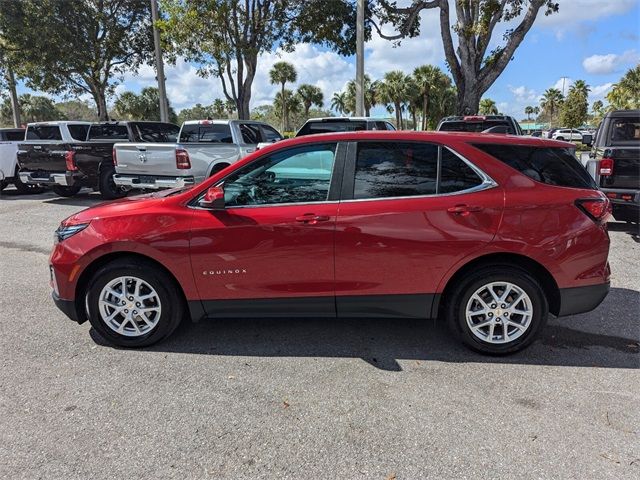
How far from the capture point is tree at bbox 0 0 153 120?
54.5 ft

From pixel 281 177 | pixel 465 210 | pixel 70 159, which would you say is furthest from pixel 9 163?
pixel 465 210

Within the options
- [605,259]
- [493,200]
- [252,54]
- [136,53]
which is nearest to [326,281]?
[493,200]

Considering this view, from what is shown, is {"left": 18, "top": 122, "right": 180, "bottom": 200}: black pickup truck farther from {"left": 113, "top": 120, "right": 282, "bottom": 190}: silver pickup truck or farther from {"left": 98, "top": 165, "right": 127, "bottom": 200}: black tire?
{"left": 113, "top": 120, "right": 282, "bottom": 190}: silver pickup truck

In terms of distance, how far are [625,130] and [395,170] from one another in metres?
6.38

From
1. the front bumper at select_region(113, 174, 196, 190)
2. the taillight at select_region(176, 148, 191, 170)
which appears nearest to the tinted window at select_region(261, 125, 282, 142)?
the taillight at select_region(176, 148, 191, 170)

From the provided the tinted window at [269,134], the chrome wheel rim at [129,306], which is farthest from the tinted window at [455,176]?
the tinted window at [269,134]

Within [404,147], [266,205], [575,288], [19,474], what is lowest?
[19,474]

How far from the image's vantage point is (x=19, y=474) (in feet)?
→ 7.92

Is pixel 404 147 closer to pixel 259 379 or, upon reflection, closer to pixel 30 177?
pixel 259 379

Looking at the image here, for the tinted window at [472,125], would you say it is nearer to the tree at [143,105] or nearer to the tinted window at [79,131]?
the tinted window at [79,131]

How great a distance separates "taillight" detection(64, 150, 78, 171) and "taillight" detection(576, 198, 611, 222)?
10951 mm

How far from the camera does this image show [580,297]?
3584 millimetres

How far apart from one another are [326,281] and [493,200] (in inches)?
54.7

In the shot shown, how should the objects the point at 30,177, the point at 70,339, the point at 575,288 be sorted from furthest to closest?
the point at 30,177 < the point at 70,339 < the point at 575,288
